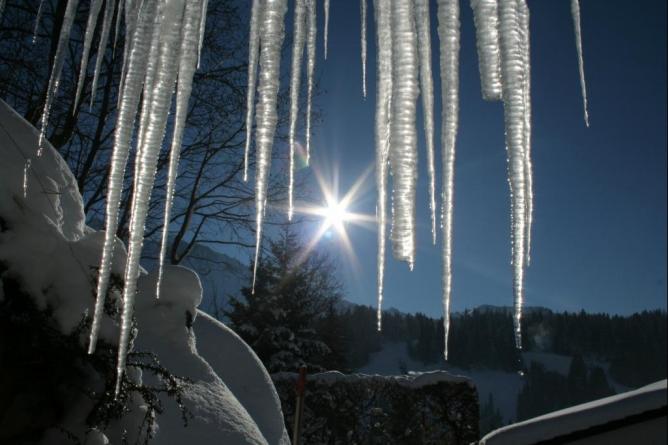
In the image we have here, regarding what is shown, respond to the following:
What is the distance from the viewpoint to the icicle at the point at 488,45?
0.76 m

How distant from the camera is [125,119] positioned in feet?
3.30

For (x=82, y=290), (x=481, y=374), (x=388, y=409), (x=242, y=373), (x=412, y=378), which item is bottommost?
(x=481, y=374)

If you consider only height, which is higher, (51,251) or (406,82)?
(406,82)

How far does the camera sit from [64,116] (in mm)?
8422

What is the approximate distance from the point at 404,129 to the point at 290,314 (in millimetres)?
17987

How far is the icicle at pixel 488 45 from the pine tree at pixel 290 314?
16.5 metres

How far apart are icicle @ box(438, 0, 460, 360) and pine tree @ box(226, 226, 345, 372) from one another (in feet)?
53.5

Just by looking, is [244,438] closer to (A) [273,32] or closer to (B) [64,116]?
(A) [273,32]

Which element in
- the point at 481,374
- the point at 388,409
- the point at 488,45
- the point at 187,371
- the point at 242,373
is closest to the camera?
the point at 488,45

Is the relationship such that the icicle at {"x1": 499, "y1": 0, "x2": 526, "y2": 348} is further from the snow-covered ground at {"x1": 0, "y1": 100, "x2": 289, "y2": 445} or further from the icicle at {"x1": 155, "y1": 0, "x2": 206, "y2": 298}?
the snow-covered ground at {"x1": 0, "y1": 100, "x2": 289, "y2": 445}

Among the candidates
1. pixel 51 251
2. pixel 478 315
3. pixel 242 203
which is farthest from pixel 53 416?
pixel 478 315

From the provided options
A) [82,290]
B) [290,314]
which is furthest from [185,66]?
[290,314]

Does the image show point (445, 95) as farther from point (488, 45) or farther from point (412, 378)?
point (412, 378)

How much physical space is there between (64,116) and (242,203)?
4581 mm
